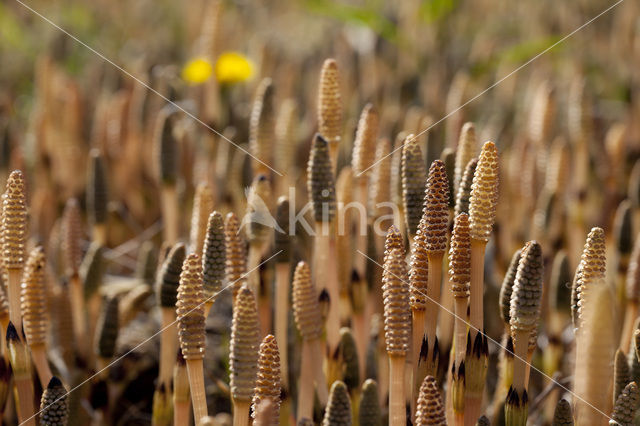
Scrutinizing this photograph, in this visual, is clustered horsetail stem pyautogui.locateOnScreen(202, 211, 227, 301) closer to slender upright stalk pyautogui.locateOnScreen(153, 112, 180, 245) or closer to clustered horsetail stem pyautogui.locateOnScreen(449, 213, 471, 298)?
clustered horsetail stem pyautogui.locateOnScreen(449, 213, 471, 298)

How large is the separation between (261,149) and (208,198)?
237 millimetres

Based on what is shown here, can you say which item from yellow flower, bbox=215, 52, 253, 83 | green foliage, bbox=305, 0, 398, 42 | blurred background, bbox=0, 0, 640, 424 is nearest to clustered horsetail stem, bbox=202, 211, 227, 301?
blurred background, bbox=0, 0, 640, 424

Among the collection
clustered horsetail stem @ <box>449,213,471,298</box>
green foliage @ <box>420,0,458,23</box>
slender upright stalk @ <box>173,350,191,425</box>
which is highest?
green foliage @ <box>420,0,458,23</box>

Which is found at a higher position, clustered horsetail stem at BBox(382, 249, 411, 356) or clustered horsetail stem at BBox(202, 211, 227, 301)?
clustered horsetail stem at BBox(202, 211, 227, 301)

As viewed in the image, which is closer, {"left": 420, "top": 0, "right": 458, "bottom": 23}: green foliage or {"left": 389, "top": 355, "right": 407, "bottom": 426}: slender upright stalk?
{"left": 389, "top": 355, "right": 407, "bottom": 426}: slender upright stalk

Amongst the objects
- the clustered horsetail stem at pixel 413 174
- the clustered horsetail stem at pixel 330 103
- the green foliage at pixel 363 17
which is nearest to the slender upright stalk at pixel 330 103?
the clustered horsetail stem at pixel 330 103

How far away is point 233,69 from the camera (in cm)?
184

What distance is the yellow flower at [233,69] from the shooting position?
71.2 inches

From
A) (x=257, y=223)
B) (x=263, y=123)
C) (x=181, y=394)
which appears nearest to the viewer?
(x=181, y=394)

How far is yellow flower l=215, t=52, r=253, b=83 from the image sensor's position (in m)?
1.81

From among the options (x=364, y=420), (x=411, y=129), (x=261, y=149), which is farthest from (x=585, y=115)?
(x=364, y=420)

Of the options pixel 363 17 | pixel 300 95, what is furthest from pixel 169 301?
pixel 363 17

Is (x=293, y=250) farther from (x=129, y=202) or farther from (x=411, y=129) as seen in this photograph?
(x=129, y=202)

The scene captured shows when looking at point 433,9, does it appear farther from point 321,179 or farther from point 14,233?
point 14,233
